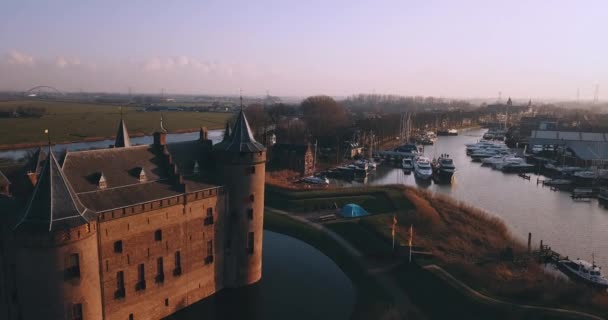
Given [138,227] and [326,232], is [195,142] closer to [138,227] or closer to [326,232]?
[138,227]

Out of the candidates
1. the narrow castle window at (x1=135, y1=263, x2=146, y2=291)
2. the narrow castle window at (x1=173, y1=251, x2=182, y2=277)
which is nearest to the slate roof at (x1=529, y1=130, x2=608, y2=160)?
the narrow castle window at (x1=173, y1=251, x2=182, y2=277)

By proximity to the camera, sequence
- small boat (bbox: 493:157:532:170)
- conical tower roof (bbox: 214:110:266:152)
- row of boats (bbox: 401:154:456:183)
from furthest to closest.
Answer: small boat (bbox: 493:157:532:170) < row of boats (bbox: 401:154:456:183) < conical tower roof (bbox: 214:110:266:152)

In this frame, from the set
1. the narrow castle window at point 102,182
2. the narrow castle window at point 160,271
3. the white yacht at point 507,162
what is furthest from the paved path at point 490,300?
the white yacht at point 507,162

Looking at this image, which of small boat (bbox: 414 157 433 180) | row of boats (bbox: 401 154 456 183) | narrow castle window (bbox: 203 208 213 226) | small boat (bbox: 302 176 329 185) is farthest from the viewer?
small boat (bbox: 414 157 433 180)

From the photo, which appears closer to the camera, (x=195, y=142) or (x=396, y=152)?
(x=195, y=142)

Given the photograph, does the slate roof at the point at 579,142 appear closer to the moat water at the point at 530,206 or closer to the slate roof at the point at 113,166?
the moat water at the point at 530,206

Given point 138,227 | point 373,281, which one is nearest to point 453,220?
point 373,281

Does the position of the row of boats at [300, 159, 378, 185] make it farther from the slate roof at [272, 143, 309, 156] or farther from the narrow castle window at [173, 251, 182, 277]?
the narrow castle window at [173, 251, 182, 277]

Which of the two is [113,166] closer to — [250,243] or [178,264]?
[178,264]
